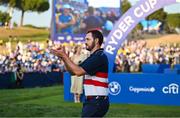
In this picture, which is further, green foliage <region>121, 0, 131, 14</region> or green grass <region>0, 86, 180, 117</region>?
green foliage <region>121, 0, 131, 14</region>

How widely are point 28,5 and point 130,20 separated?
1316 inches

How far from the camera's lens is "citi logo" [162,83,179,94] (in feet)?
49.1

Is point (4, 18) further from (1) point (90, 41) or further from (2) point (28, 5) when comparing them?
(1) point (90, 41)

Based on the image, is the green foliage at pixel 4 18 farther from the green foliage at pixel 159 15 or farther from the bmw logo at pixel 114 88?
the green foliage at pixel 159 15

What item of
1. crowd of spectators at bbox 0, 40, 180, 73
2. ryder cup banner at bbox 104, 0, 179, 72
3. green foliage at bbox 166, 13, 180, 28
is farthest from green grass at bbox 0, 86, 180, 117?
green foliage at bbox 166, 13, 180, 28

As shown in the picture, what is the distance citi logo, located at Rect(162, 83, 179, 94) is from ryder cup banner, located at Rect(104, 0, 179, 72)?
9.29 feet

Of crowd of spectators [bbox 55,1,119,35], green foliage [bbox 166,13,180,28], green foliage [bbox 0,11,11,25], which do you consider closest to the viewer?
crowd of spectators [bbox 55,1,119,35]

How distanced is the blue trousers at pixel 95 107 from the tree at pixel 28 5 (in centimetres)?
3833

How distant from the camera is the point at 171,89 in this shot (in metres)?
15.1

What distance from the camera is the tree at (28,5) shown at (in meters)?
45.6

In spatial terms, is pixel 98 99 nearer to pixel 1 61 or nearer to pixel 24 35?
pixel 1 61

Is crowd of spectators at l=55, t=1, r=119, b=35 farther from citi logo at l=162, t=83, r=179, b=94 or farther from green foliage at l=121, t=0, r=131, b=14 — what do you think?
green foliage at l=121, t=0, r=131, b=14

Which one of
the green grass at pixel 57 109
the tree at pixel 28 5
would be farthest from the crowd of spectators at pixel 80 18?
the green grass at pixel 57 109

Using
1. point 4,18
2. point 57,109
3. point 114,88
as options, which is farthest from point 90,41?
point 4,18
